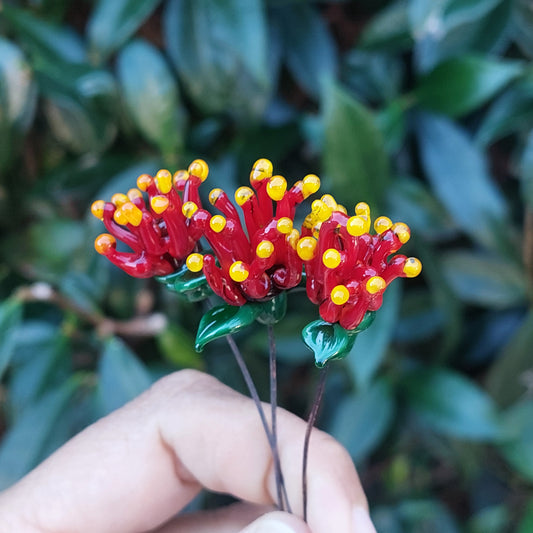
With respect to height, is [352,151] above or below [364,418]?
above

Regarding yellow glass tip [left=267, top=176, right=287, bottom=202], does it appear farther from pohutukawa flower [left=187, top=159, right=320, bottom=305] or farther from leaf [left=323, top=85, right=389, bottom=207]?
leaf [left=323, top=85, right=389, bottom=207]

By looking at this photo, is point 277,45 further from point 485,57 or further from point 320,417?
point 320,417

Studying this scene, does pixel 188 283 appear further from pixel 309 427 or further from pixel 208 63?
pixel 208 63

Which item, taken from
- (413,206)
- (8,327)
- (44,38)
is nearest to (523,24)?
(413,206)

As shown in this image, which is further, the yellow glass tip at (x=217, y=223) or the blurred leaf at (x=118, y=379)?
the blurred leaf at (x=118, y=379)

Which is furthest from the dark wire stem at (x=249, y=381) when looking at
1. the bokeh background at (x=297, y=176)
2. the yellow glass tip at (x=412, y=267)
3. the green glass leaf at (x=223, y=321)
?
the bokeh background at (x=297, y=176)

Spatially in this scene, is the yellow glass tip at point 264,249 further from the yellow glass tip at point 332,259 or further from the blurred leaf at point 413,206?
the blurred leaf at point 413,206

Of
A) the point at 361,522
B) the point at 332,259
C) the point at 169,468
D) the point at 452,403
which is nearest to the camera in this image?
the point at 332,259
